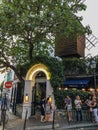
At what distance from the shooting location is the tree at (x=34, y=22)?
704 inches

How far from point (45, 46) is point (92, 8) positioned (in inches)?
416

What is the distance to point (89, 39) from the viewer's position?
89.2 ft

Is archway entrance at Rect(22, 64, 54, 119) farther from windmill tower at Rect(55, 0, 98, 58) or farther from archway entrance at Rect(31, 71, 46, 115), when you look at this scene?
windmill tower at Rect(55, 0, 98, 58)

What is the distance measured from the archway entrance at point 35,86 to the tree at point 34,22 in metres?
1.54

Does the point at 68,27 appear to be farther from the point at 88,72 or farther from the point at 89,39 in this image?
the point at 89,39

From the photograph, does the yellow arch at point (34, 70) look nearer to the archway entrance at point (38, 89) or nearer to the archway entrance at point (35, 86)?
the archway entrance at point (35, 86)

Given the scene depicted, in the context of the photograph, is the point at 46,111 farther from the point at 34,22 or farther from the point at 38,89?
the point at 34,22

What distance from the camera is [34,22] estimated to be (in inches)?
693

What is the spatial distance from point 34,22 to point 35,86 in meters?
6.03

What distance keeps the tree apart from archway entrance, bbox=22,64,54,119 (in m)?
1.54

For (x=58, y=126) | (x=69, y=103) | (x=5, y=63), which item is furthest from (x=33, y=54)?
(x=58, y=126)

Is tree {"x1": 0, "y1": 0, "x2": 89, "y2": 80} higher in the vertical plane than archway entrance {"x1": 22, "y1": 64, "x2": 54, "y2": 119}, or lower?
higher

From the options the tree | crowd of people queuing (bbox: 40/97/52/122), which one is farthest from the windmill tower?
crowd of people queuing (bbox: 40/97/52/122)

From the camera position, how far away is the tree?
704 inches
